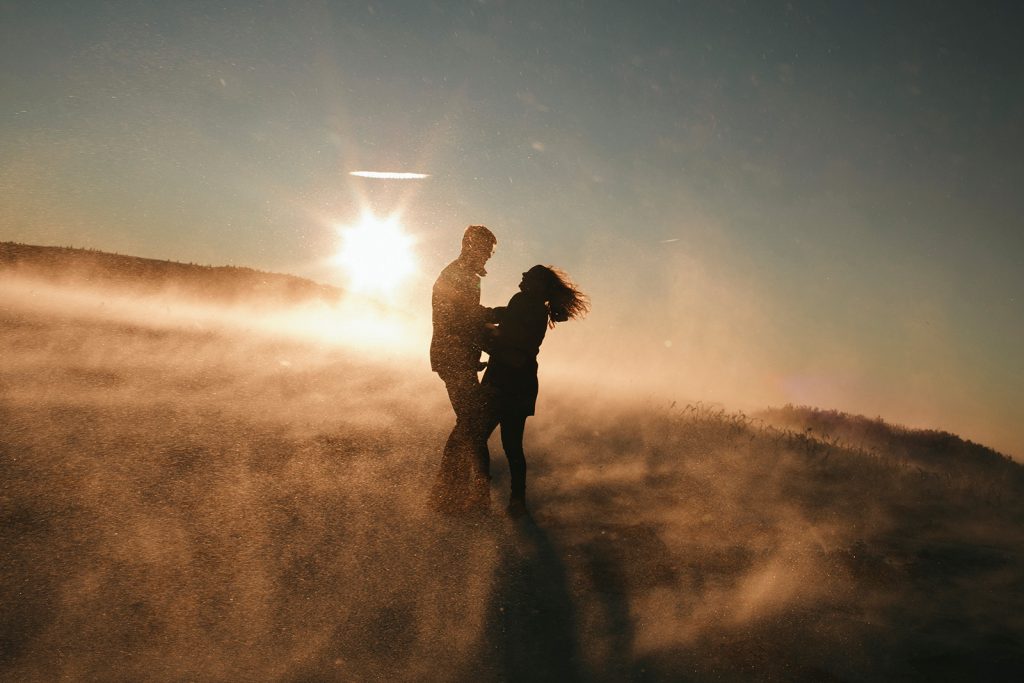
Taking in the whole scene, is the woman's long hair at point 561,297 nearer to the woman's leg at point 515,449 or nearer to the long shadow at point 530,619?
the woman's leg at point 515,449

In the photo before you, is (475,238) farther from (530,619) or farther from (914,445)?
(914,445)

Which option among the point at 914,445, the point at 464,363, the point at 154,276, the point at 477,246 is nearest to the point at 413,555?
the point at 464,363

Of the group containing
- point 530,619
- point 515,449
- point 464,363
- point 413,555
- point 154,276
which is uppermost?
point 154,276

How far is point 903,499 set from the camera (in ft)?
29.2

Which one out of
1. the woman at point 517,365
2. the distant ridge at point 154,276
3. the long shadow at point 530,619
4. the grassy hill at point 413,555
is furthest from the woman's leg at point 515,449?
the distant ridge at point 154,276

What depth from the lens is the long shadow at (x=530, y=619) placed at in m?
3.80

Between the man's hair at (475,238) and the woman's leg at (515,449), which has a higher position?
the man's hair at (475,238)

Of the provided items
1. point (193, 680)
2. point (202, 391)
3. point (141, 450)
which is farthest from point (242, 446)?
point (193, 680)

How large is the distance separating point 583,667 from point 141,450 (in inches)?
184

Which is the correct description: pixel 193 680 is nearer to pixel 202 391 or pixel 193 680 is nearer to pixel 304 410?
pixel 304 410

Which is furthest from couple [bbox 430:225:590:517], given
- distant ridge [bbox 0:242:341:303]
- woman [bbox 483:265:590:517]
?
distant ridge [bbox 0:242:341:303]

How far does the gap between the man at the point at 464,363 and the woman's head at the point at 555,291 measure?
1.66 ft

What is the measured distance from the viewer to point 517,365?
6102 millimetres

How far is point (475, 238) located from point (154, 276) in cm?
3230
